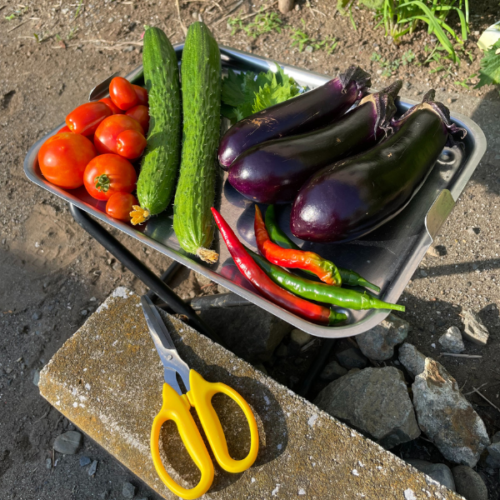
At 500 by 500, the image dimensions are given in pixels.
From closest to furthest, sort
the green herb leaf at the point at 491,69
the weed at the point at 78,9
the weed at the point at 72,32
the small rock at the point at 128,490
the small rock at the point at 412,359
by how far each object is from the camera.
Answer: the small rock at the point at 128,490, the small rock at the point at 412,359, the green herb leaf at the point at 491,69, the weed at the point at 72,32, the weed at the point at 78,9

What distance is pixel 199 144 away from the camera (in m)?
1.68

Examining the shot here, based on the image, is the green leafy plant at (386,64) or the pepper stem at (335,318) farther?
the green leafy plant at (386,64)

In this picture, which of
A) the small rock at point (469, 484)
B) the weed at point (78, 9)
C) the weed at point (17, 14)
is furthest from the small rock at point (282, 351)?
the weed at point (17, 14)

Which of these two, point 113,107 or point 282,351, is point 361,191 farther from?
point 282,351

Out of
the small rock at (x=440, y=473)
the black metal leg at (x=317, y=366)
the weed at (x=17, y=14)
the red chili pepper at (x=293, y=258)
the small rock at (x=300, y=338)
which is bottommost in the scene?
the small rock at (x=440, y=473)

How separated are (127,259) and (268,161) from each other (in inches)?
27.6

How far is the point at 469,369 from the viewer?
87.4 inches

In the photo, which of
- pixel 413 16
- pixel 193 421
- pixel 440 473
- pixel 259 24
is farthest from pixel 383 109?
pixel 259 24

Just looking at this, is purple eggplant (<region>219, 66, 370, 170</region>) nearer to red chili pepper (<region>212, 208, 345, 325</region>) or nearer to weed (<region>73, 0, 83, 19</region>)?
red chili pepper (<region>212, 208, 345, 325</region>)

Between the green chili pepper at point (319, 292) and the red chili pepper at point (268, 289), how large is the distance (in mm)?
24

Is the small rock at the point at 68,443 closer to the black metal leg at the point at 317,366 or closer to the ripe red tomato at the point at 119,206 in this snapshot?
the black metal leg at the point at 317,366

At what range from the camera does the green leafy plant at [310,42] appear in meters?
3.64

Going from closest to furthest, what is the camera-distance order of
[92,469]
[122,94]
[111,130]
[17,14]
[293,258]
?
[293,258], [111,130], [122,94], [92,469], [17,14]

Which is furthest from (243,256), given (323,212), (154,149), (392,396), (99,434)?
(392,396)
